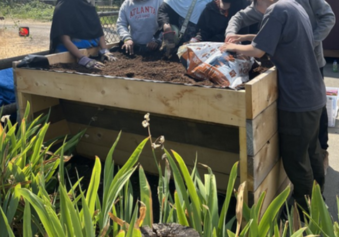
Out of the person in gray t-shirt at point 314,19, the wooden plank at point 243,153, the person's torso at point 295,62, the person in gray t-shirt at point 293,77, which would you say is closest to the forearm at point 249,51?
the person in gray t-shirt at point 293,77

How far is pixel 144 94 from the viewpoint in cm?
285

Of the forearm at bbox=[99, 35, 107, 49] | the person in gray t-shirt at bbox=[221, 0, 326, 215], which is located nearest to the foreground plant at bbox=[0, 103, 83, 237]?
the person in gray t-shirt at bbox=[221, 0, 326, 215]

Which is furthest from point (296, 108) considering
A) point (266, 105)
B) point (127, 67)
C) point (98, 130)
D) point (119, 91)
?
point (98, 130)

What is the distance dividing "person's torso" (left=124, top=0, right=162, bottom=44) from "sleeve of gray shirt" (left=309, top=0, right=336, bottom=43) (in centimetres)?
151

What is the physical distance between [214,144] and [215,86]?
78 cm

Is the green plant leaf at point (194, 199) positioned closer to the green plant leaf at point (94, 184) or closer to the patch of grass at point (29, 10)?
the green plant leaf at point (94, 184)

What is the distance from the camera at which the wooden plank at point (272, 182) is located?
278 cm

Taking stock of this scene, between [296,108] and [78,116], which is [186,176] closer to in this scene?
[296,108]

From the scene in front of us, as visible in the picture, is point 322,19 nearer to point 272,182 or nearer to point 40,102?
point 272,182

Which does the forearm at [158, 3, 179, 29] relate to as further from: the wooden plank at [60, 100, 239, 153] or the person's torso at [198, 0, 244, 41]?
the wooden plank at [60, 100, 239, 153]

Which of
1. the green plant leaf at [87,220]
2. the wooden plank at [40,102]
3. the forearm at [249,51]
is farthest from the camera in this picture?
the wooden plank at [40,102]

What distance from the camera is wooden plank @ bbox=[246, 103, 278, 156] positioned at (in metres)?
2.46

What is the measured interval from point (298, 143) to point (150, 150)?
134 centimetres

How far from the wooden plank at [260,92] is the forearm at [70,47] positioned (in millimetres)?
1893
